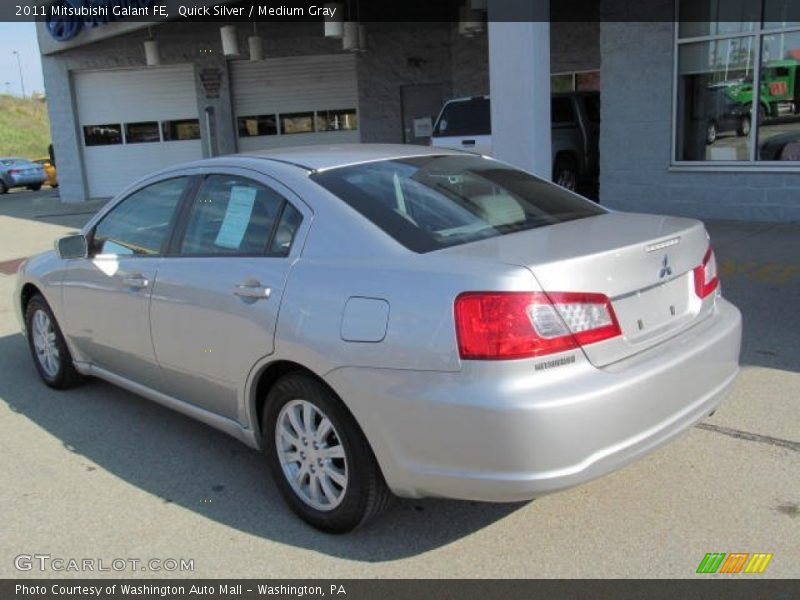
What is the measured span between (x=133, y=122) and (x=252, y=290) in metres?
19.2

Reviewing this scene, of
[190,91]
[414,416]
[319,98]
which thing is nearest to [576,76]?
[319,98]

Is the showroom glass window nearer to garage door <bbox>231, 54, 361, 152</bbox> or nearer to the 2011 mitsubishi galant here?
the 2011 mitsubishi galant

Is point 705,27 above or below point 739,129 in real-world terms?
above

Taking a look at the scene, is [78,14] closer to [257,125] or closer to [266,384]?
[257,125]

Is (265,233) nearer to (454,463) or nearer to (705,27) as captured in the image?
(454,463)

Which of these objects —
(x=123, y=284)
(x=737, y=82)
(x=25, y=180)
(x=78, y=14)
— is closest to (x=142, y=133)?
(x=78, y=14)

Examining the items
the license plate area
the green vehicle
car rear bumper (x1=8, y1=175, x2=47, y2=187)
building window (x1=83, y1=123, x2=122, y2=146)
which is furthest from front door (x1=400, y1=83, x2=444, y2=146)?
car rear bumper (x1=8, y1=175, x2=47, y2=187)

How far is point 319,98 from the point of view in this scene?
789 inches

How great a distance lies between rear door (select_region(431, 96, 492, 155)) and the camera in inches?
495

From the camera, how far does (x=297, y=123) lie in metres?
20.4

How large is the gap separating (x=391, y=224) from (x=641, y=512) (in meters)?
1.66

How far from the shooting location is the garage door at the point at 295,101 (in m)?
19.8

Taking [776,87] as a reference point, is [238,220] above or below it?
below
